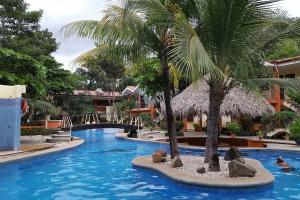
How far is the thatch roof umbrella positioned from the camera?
64.0 feet

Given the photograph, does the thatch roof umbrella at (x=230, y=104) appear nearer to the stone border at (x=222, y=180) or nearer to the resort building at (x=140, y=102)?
the stone border at (x=222, y=180)

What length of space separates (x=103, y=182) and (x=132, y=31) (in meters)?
4.82

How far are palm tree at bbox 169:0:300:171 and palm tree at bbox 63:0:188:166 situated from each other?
93 cm

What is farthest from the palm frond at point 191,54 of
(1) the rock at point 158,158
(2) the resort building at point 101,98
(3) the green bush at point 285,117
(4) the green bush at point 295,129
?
(2) the resort building at point 101,98

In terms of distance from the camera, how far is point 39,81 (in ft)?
63.8

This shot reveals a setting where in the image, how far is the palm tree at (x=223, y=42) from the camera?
8.28 meters

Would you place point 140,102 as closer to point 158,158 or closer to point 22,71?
point 22,71

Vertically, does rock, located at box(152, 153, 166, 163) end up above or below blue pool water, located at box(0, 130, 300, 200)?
above

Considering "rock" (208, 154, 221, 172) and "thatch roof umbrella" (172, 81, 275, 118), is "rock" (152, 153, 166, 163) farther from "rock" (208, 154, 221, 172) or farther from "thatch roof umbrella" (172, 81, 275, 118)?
"thatch roof umbrella" (172, 81, 275, 118)

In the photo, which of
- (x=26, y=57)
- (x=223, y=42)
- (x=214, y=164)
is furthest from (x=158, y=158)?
(x=26, y=57)

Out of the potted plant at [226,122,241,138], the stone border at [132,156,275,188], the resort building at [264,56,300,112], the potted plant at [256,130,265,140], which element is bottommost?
the stone border at [132,156,275,188]

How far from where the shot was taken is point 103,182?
11789 millimetres

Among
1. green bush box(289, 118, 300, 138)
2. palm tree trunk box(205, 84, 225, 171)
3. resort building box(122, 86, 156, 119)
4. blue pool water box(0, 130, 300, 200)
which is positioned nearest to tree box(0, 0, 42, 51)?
blue pool water box(0, 130, 300, 200)

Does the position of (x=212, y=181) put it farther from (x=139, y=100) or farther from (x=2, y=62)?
(x=139, y=100)
